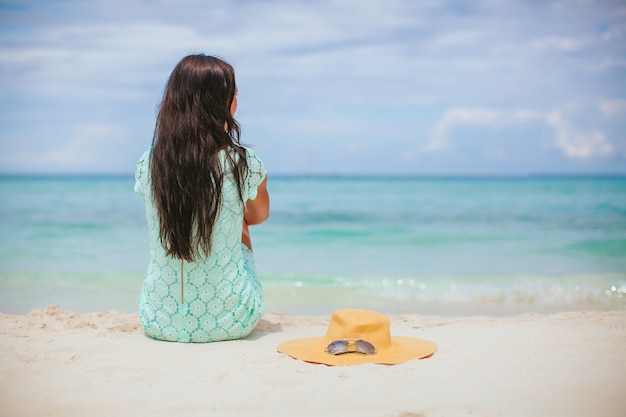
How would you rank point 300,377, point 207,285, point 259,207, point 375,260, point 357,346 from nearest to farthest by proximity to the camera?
point 300,377, point 357,346, point 207,285, point 259,207, point 375,260

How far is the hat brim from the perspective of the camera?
320 cm

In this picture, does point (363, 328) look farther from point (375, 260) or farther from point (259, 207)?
point (375, 260)

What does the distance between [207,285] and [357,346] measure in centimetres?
90

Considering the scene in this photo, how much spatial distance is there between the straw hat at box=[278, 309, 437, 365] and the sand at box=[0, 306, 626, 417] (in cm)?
8

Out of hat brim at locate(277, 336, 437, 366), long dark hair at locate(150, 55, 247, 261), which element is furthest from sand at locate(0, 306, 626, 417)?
long dark hair at locate(150, 55, 247, 261)

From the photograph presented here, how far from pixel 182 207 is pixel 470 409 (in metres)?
1.74

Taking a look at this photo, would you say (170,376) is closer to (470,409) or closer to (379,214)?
(470,409)

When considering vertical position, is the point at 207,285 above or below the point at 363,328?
above

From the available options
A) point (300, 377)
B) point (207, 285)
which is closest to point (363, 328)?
point (300, 377)

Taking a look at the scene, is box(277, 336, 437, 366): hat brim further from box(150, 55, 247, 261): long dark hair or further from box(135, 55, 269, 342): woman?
box(150, 55, 247, 261): long dark hair

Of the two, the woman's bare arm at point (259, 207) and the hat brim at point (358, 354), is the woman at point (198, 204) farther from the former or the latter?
the hat brim at point (358, 354)

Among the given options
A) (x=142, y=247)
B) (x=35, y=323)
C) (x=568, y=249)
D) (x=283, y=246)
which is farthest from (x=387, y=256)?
(x=35, y=323)

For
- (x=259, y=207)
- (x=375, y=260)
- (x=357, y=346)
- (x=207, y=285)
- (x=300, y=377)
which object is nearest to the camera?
(x=300, y=377)

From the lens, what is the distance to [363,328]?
11.0 ft
